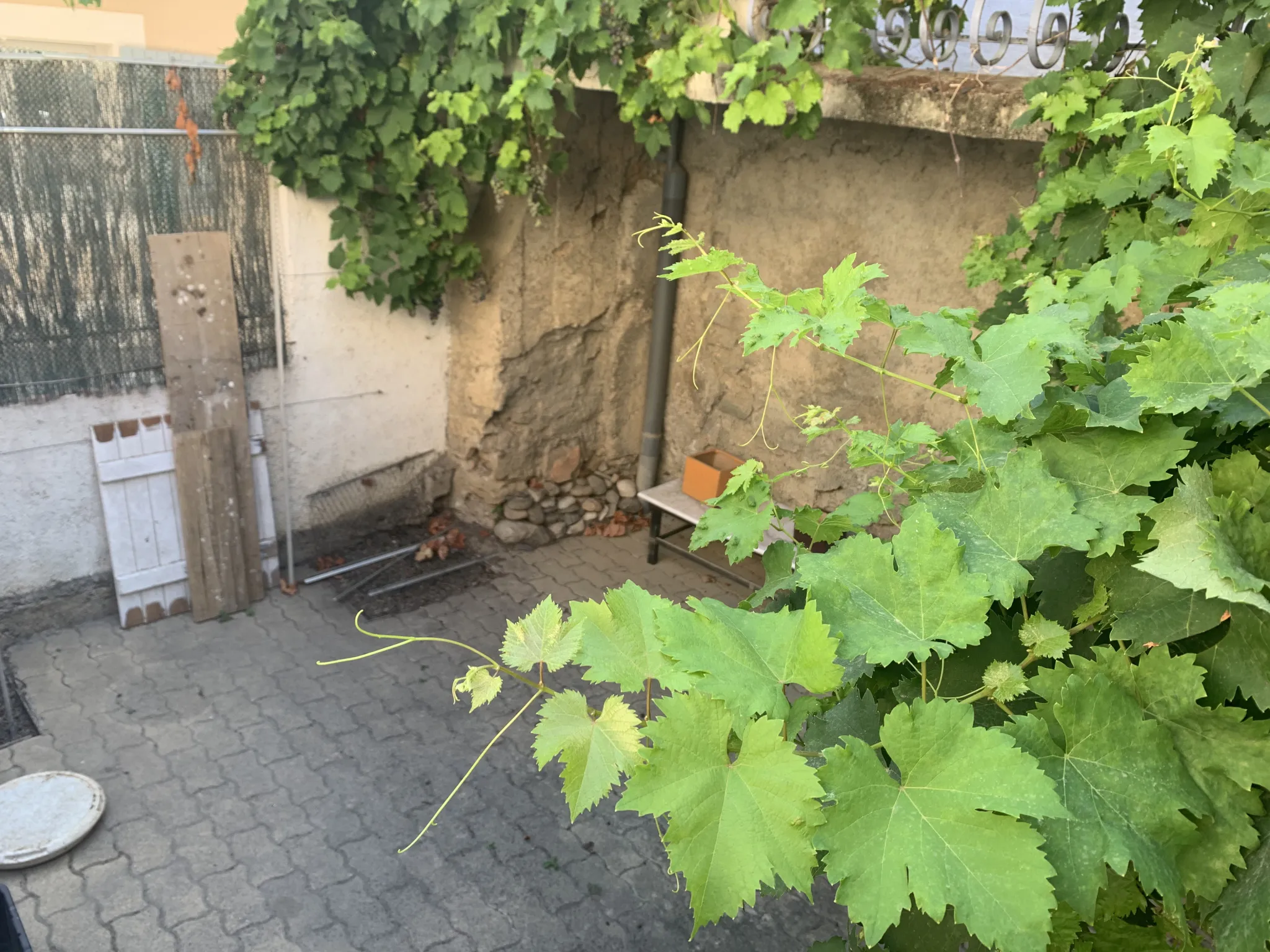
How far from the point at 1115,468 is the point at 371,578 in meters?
5.37

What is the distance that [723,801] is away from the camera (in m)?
0.99

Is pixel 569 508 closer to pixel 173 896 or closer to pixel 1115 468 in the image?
pixel 173 896

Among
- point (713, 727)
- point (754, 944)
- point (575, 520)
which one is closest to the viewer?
point (713, 727)

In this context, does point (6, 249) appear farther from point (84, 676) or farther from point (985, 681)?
point (985, 681)

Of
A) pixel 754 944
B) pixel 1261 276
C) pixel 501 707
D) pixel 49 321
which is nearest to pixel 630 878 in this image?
pixel 754 944

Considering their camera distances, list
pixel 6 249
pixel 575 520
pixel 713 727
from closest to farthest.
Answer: pixel 713 727 → pixel 6 249 → pixel 575 520

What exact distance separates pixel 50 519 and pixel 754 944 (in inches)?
164

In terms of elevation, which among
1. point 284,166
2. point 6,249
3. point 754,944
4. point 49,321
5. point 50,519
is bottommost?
point 754,944

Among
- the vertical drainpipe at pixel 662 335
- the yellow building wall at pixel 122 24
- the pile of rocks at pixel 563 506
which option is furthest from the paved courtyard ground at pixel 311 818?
the yellow building wall at pixel 122 24

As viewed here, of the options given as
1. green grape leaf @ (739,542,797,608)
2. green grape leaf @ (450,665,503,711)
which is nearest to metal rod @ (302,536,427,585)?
green grape leaf @ (739,542,797,608)

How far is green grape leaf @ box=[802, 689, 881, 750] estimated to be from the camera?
46.0 inches

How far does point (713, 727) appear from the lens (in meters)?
1.02

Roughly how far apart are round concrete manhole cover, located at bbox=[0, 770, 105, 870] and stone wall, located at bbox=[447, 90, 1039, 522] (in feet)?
9.97

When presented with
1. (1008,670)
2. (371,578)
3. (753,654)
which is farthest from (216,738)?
(1008,670)
